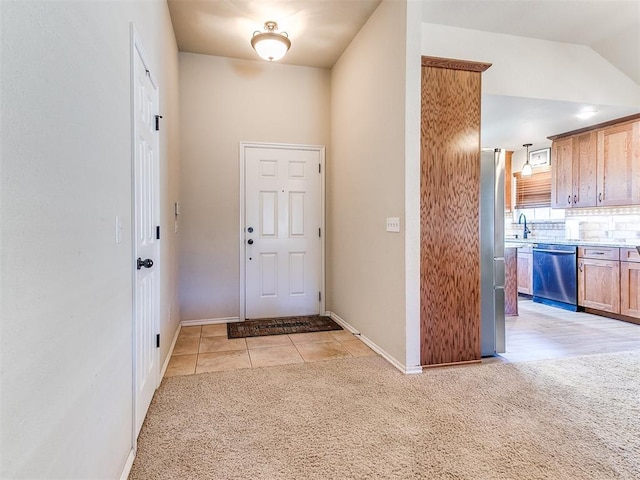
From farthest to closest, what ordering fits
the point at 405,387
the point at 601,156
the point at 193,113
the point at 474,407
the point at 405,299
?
1. the point at 601,156
2. the point at 193,113
3. the point at 405,299
4. the point at 405,387
5. the point at 474,407

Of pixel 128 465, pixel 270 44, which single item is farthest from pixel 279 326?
pixel 270 44

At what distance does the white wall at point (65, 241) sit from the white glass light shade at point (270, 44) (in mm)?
1758

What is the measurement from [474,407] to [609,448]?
65 centimetres

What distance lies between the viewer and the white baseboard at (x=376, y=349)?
273 centimetres

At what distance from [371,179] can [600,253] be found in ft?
11.1

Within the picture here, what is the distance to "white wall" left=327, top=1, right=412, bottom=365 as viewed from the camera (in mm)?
2834

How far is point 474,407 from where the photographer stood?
222 cm

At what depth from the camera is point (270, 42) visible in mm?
3303

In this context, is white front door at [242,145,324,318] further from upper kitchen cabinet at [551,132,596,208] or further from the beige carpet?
upper kitchen cabinet at [551,132,596,208]

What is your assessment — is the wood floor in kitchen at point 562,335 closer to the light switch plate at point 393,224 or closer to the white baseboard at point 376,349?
the white baseboard at point 376,349

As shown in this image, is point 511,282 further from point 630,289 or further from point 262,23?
point 262,23

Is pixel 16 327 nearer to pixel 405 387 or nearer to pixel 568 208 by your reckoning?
pixel 405 387

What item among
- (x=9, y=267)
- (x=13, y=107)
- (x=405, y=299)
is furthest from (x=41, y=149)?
(x=405, y=299)

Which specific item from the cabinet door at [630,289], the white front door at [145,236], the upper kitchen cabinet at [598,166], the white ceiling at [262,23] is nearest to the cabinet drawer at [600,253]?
the cabinet door at [630,289]
